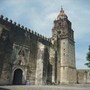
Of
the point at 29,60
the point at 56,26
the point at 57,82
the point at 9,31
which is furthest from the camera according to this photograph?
the point at 56,26

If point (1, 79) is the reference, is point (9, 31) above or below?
above

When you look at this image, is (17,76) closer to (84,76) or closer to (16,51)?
(16,51)

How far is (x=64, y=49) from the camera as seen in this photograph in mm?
27234

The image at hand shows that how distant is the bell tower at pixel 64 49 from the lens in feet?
85.2

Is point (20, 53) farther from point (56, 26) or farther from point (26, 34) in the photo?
point (56, 26)

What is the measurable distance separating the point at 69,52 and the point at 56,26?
19.4 ft

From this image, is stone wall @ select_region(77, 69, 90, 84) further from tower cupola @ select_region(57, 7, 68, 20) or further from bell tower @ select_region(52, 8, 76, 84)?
tower cupola @ select_region(57, 7, 68, 20)

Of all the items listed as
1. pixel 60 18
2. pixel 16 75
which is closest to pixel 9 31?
pixel 16 75

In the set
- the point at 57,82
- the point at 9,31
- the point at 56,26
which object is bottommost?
the point at 57,82

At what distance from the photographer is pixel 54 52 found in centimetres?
2614

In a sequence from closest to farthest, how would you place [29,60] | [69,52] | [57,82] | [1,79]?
[1,79] → [29,60] → [57,82] → [69,52]

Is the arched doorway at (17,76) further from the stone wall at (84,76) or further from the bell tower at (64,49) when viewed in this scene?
the stone wall at (84,76)

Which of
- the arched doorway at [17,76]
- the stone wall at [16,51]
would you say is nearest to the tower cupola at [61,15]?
the stone wall at [16,51]

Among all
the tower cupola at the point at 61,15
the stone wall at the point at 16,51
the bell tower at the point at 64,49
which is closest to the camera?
the stone wall at the point at 16,51
